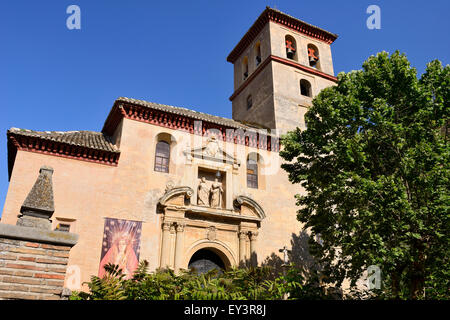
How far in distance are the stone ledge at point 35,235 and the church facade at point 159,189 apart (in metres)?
8.30

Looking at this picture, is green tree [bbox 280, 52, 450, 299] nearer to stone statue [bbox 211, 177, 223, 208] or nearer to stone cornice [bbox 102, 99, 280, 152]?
stone statue [bbox 211, 177, 223, 208]

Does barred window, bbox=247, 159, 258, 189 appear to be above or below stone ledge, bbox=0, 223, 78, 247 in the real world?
above

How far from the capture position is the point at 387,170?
36.1ft

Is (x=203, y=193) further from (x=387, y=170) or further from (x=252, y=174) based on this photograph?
(x=387, y=170)

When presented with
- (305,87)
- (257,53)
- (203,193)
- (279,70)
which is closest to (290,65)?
(279,70)

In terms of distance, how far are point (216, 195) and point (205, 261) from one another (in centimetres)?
304

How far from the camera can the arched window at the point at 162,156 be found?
15.8 metres

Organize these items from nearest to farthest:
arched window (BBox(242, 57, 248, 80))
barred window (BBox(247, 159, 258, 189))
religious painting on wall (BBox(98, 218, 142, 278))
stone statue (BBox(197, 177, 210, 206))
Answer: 1. religious painting on wall (BBox(98, 218, 142, 278))
2. stone statue (BBox(197, 177, 210, 206))
3. barred window (BBox(247, 159, 258, 189))
4. arched window (BBox(242, 57, 248, 80))

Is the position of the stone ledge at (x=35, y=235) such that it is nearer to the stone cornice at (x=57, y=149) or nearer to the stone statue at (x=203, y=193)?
the stone cornice at (x=57, y=149)

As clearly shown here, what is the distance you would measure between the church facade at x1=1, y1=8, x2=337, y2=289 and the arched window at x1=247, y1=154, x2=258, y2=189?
6cm

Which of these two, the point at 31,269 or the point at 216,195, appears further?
the point at 216,195

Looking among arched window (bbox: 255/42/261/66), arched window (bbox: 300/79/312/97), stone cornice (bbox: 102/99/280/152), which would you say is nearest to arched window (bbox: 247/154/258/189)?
stone cornice (bbox: 102/99/280/152)

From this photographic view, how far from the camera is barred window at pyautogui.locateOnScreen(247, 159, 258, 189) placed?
56.6 feet

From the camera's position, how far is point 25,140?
13.3m
